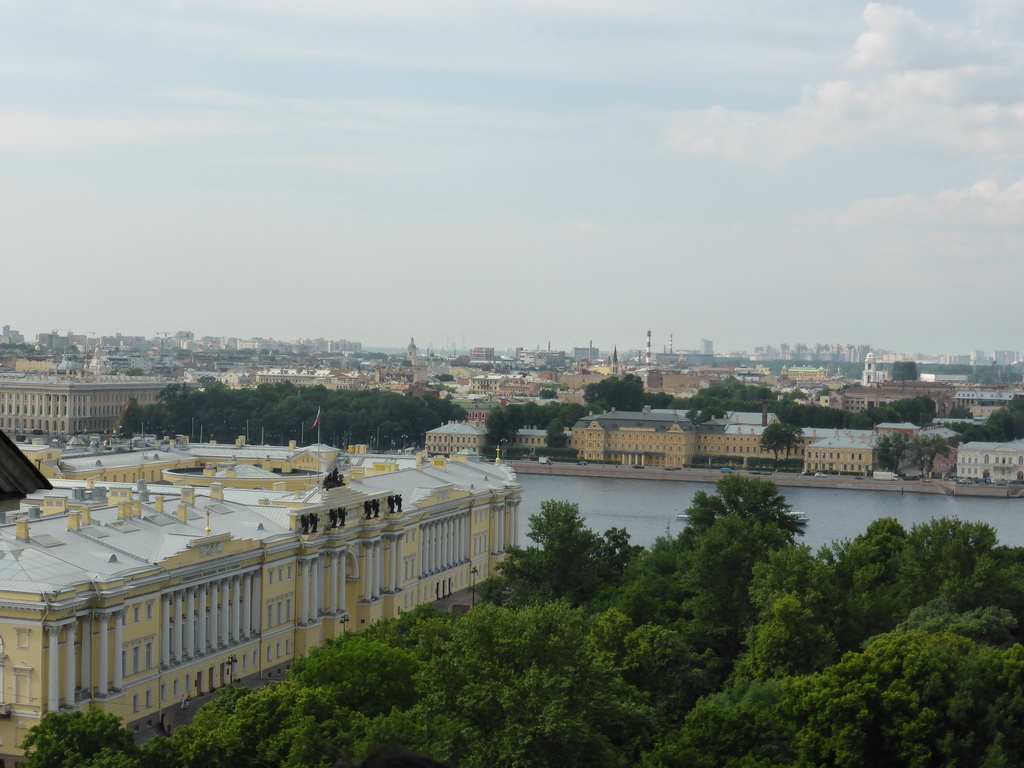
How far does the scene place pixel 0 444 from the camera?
7.99 feet

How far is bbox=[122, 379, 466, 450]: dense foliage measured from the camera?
68.4 m

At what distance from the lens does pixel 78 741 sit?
41.3 feet

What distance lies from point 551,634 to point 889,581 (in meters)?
10.4

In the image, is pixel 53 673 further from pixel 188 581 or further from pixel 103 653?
pixel 188 581

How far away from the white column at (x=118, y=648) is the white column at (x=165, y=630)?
104 centimetres

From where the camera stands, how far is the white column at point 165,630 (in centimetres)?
1833

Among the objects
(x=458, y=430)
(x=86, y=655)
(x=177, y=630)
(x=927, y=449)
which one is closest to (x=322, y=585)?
(x=177, y=630)

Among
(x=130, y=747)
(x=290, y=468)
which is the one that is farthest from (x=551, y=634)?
(x=290, y=468)

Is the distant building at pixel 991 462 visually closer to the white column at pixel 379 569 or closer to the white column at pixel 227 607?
the white column at pixel 379 569

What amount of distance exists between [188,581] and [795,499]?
1536 inches

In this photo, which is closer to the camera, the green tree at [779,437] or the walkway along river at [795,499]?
the walkway along river at [795,499]

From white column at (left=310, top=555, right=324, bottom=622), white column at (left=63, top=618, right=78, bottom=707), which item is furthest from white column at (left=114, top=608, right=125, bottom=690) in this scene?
white column at (left=310, top=555, right=324, bottom=622)

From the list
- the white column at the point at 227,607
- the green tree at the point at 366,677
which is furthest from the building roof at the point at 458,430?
the green tree at the point at 366,677

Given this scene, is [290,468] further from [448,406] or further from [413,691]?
[448,406]
